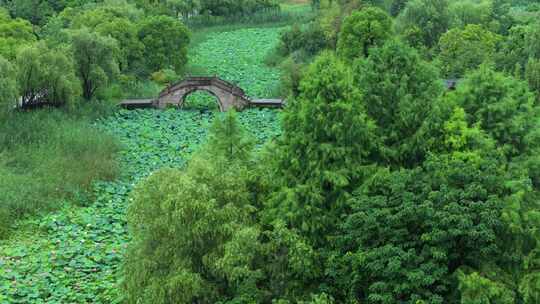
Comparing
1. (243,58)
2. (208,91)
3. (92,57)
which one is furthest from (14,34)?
(243,58)

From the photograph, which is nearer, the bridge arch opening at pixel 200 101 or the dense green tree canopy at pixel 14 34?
the dense green tree canopy at pixel 14 34

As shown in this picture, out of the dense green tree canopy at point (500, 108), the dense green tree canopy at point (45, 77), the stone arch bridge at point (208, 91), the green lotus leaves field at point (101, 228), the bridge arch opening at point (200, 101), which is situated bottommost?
the green lotus leaves field at point (101, 228)

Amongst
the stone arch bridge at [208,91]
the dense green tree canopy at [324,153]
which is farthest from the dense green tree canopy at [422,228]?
the stone arch bridge at [208,91]

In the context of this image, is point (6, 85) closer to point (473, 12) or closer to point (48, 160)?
point (48, 160)

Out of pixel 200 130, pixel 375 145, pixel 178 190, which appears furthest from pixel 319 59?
pixel 200 130

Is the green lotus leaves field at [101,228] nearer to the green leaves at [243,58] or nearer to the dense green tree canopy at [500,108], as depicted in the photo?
the green leaves at [243,58]

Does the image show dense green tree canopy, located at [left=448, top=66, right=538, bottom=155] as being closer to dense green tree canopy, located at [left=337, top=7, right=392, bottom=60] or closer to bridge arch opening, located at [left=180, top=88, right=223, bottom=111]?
dense green tree canopy, located at [left=337, top=7, right=392, bottom=60]

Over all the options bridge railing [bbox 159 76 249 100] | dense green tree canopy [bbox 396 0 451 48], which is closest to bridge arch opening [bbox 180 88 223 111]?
bridge railing [bbox 159 76 249 100]
